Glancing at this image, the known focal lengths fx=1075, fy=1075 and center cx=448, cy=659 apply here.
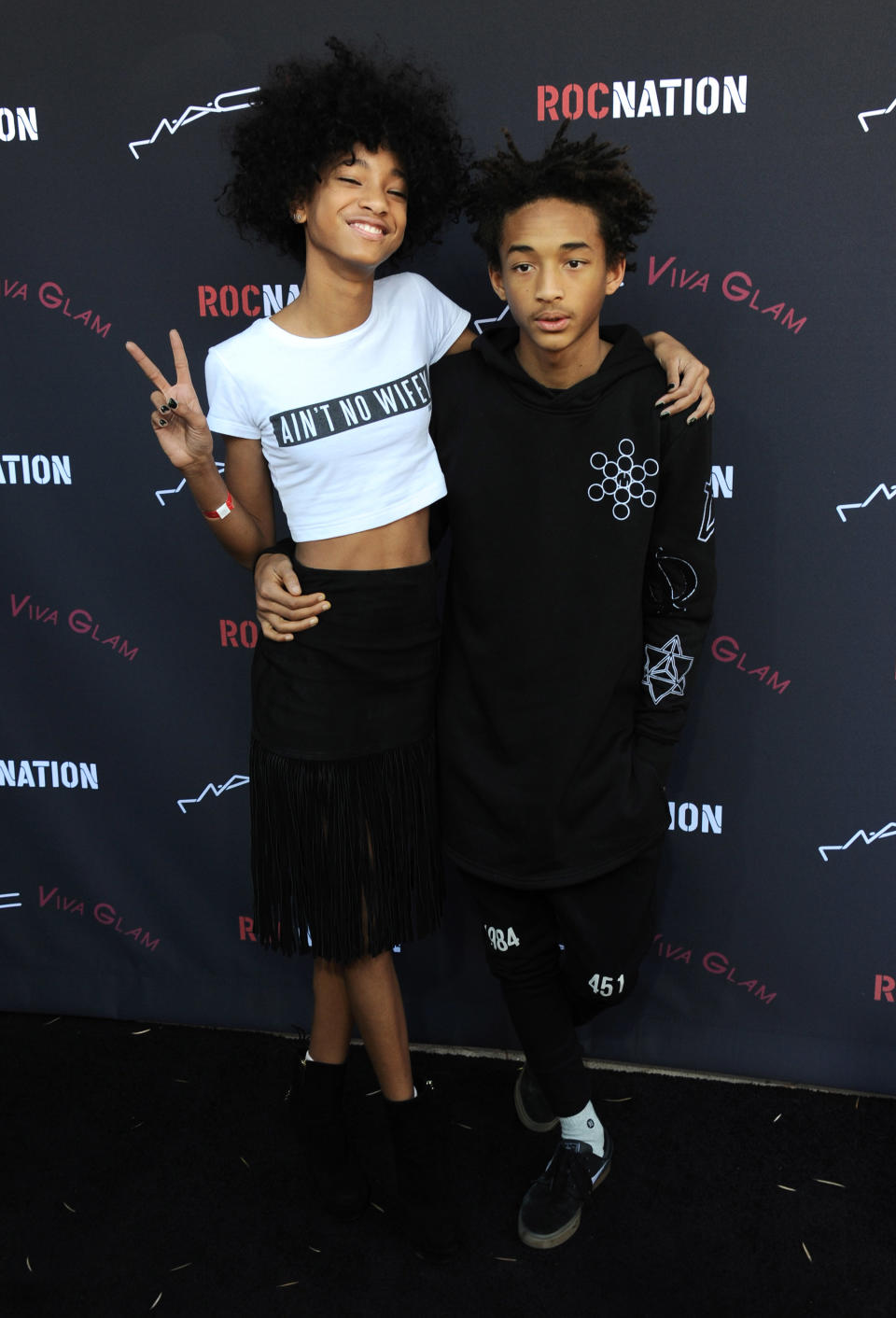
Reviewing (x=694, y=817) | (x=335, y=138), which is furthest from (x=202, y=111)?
(x=694, y=817)

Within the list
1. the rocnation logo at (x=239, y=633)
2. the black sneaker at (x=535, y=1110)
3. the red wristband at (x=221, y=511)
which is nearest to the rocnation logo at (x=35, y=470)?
the rocnation logo at (x=239, y=633)

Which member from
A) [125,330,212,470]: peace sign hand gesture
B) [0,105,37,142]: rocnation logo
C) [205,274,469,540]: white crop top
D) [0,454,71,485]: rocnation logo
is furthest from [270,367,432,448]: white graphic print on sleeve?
[0,105,37,142]: rocnation logo

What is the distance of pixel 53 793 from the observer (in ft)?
7.81

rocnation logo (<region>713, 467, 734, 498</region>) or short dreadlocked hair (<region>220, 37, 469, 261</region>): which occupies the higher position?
short dreadlocked hair (<region>220, 37, 469, 261</region>)

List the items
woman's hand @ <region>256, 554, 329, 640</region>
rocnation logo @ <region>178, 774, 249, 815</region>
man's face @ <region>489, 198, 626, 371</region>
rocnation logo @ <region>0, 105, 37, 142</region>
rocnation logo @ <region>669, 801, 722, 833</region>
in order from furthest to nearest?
rocnation logo @ <region>178, 774, 249, 815</region> → rocnation logo @ <region>669, 801, 722, 833</region> → rocnation logo @ <region>0, 105, 37, 142</region> → woman's hand @ <region>256, 554, 329, 640</region> → man's face @ <region>489, 198, 626, 371</region>

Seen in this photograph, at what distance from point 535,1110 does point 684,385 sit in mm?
1390

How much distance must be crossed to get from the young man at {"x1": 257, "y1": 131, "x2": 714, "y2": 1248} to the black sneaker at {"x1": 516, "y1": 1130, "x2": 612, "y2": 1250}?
11mm

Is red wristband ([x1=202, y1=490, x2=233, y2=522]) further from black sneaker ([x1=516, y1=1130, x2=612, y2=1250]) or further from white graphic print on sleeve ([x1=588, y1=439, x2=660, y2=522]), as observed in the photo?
black sneaker ([x1=516, y1=1130, x2=612, y2=1250])

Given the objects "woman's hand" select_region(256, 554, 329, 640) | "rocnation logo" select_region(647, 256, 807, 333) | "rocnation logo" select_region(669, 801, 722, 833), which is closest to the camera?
"woman's hand" select_region(256, 554, 329, 640)

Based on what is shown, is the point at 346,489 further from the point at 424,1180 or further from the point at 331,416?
the point at 424,1180

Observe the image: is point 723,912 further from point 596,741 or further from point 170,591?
point 170,591

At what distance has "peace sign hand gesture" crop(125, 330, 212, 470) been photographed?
151 cm

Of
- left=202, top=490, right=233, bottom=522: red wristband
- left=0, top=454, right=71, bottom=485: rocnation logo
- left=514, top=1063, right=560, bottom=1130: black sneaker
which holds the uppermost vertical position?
left=0, top=454, right=71, bottom=485: rocnation logo

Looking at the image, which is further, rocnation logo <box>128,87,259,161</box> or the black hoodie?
rocnation logo <box>128,87,259,161</box>
